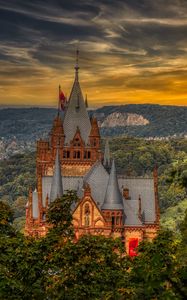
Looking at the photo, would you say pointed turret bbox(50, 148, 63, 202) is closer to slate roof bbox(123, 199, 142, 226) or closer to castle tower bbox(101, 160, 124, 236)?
castle tower bbox(101, 160, 124, 236)

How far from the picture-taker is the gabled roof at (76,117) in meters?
85.1

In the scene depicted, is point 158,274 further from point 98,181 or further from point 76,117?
point 76,117

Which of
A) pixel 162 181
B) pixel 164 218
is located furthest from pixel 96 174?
pixel 162 181

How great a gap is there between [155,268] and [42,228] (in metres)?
42.6

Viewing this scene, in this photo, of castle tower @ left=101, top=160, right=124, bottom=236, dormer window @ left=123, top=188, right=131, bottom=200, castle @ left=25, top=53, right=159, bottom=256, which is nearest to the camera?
castle @ left=25, top=53, right=159, bottom=256

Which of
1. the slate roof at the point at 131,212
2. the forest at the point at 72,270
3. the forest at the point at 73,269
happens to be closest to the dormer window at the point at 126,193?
the slate roof at the point at 131,212

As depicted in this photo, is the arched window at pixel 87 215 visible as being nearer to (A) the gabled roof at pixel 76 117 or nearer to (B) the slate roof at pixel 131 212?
(B) the slate roof at pixel 131 212

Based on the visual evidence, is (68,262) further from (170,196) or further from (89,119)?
(170,196)

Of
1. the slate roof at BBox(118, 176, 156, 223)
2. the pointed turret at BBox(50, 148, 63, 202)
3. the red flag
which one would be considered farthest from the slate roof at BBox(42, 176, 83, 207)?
the red flag

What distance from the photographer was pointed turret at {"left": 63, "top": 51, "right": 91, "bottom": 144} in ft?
279

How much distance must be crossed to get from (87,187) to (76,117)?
16.9m

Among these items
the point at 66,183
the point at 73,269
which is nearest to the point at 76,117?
the point at 66,183

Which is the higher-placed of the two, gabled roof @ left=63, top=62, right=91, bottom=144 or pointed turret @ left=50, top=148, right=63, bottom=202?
gabled roof @ left=63, top=62, right=91, bottom=144

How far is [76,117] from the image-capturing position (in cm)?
→ 8606
